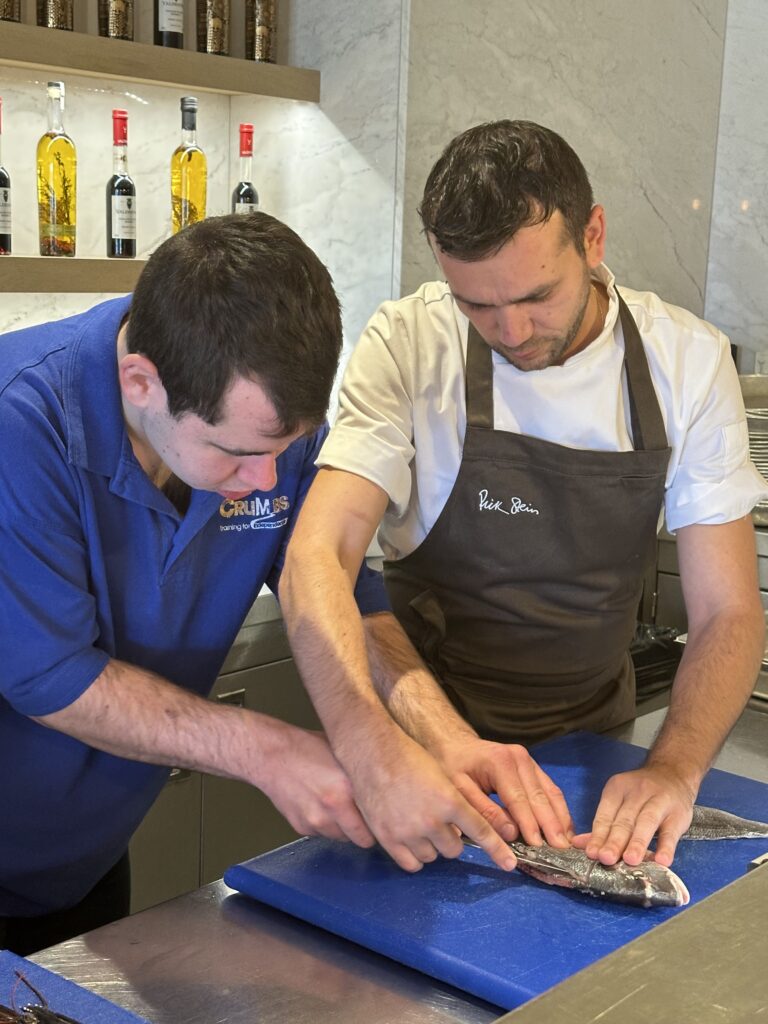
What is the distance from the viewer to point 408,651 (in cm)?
164

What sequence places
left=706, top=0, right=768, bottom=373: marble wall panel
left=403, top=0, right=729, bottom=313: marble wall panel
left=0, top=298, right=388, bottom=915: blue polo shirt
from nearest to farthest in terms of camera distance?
left=0, top=298, right=388, bottom=915: blue polo shirt < left=403, top=0, right=729, bottom=313: marble wall panel < left=706, top=0, right=768, bottom=373: marble wall panel

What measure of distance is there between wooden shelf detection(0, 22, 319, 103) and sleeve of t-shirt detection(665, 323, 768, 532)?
1.47 metres

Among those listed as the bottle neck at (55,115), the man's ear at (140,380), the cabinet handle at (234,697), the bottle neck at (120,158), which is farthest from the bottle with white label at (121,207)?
the man's ear at (140,380)

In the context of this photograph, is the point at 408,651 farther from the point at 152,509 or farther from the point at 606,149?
the point at 606,149

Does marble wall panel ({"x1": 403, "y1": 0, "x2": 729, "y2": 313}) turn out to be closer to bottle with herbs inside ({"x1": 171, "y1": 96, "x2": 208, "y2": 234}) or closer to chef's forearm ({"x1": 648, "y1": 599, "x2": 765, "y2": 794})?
bottle with herbs inside ({"x1": 171, "y1": 96, "x2": 208, "y2": 234})

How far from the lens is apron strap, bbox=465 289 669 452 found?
5.85ft

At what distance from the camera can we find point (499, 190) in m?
1.55

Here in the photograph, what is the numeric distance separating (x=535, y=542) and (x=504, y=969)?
2.57 ft

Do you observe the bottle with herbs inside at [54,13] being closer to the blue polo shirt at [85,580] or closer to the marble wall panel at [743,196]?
the blue polo shirt at [85,580]

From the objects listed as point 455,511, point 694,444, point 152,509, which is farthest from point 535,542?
point 152,509

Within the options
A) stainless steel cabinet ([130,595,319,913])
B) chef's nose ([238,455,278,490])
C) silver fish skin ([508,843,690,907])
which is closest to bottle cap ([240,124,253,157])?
stainless steel cabinet ([130,595,319,913])

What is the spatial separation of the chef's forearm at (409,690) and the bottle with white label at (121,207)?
1.47m

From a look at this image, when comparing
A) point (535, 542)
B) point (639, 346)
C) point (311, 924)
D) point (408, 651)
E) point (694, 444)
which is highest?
point (639, 346)

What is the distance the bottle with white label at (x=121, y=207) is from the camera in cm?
276
